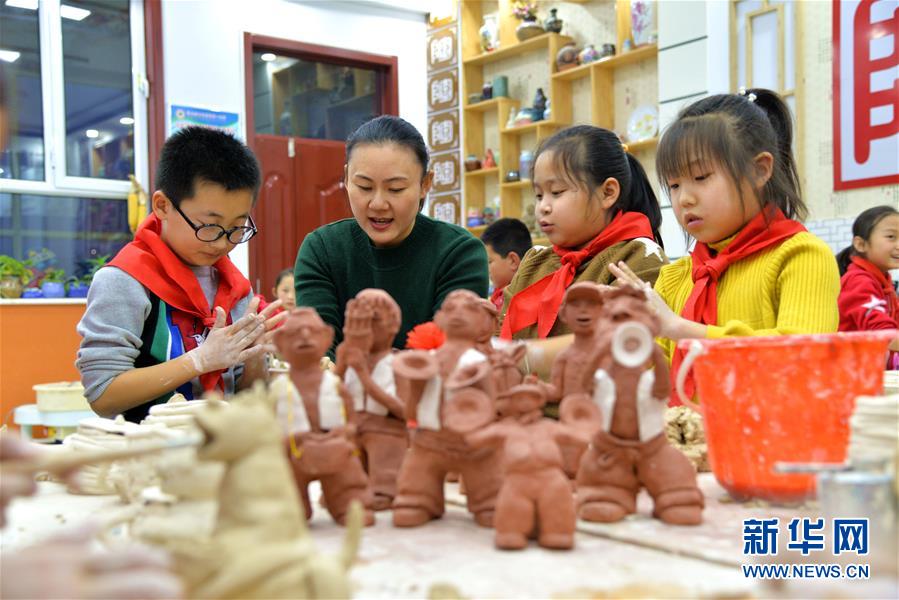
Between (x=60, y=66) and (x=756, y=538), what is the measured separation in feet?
14.7

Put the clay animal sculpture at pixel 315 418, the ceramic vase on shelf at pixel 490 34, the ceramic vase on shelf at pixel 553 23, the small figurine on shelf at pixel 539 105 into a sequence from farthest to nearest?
the ceramic vase on shelf at pixel 490 34 < the small figurine on shelf at pixel 539 105 < the ceramic vase on shelf at pixel 553 23 < the clay animal sculpture at pixel 315 418

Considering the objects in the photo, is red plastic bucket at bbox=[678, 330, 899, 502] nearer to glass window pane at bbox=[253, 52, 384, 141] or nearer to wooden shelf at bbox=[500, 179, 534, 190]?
wooden shelf at bbox=[500, 179, 534, 190]

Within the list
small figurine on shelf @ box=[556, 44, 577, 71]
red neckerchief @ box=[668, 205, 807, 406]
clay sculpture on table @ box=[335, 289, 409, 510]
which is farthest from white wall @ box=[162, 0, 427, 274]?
clay sculpture on table @ box=[335, 289, 409, 510]

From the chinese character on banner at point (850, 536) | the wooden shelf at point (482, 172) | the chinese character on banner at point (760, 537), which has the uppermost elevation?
the wooden shelf at point (482, 172)

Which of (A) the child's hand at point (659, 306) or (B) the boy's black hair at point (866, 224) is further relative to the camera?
(B) the boy's black hair at point (866, 224)

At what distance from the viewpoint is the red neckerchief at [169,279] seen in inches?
65.4

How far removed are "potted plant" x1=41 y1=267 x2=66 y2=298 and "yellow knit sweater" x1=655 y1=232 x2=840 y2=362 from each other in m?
3.63

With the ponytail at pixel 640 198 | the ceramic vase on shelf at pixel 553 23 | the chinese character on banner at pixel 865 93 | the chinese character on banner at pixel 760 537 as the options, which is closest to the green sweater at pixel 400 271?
the ponytail at pixel 640 198

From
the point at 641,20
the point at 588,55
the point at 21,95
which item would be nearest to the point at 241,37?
the point at 21,95

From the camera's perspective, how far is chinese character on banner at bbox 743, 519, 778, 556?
2.48ft

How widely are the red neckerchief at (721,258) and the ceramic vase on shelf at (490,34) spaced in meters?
4.35

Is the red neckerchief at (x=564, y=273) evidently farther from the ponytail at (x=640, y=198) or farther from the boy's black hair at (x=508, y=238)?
the boy's black hair at (x=508, y=238)

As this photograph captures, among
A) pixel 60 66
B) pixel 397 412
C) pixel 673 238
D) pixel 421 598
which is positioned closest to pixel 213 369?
pixel 397 412

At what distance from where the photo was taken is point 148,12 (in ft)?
14.6
